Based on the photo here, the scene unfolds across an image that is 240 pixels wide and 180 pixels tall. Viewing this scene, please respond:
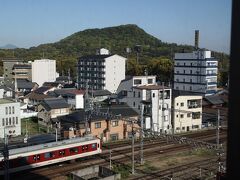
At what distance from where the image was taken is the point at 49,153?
15.4 meters

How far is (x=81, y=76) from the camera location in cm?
5225

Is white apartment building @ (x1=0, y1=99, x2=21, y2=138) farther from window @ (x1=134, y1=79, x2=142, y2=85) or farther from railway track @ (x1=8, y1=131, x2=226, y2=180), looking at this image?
window @ (x1=134, y1=79, x2=142, y2=85)

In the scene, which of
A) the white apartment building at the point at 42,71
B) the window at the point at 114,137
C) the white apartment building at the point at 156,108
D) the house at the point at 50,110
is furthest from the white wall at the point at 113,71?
the window at the point at 114,137

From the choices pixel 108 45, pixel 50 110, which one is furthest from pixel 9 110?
pixel 108 45

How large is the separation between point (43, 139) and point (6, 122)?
4974 mm

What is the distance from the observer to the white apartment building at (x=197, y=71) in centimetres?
4334

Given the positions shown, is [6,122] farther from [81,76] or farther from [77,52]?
[77,52]

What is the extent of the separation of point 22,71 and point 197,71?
28.0 m

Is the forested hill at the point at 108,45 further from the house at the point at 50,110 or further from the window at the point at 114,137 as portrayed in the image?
the window at the point at 114,137

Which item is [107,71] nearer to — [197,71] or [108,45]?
[197,71]

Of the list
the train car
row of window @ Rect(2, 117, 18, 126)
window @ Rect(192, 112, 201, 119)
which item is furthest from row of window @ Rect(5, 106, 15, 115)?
window @ Rect(192, 112, 201, 119)

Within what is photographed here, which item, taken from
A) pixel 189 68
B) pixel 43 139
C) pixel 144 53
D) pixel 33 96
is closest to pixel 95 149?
pixel 43 139

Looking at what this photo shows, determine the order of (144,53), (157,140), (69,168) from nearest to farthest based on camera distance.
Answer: (69,168) → (157,140) → (144,53)

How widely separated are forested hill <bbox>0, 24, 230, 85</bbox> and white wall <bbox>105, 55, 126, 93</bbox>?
1373 inches
